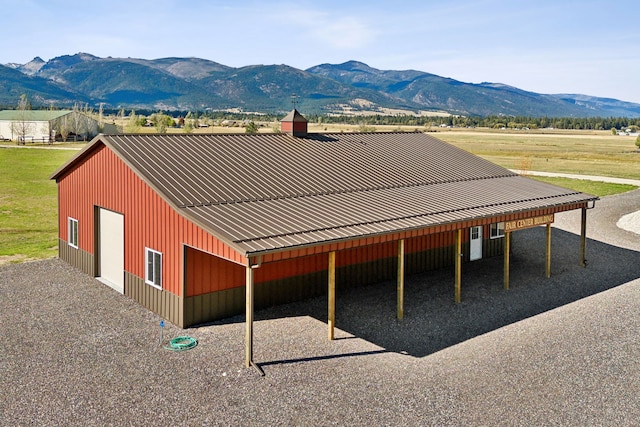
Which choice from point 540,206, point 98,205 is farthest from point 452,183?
point 98,205

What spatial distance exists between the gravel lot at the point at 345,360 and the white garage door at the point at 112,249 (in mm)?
599

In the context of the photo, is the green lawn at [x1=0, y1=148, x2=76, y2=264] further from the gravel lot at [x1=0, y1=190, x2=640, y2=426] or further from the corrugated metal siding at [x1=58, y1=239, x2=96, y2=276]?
the gravel lot at [x1=0, y1=190, x2=640, y2=426]

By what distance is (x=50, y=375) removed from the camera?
1166cm

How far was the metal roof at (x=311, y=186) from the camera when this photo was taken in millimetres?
14211

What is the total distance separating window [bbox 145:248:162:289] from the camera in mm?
15492

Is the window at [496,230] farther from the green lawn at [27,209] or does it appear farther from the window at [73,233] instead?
the green lawn at [27,209]

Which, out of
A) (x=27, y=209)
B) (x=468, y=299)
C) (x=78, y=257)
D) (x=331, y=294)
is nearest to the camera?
(x=331, y=294)

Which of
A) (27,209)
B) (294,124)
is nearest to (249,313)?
(294,124)

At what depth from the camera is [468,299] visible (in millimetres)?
17406

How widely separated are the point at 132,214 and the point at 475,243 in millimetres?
13404

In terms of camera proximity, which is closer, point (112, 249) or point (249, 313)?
point (249, 313)

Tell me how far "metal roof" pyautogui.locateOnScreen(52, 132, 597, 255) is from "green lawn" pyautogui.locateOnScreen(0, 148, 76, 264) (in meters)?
5.20

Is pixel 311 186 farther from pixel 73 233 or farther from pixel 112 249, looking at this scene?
pixel 73 233

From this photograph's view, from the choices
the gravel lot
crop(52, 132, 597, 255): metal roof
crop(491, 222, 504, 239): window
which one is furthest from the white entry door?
the gravel lot
